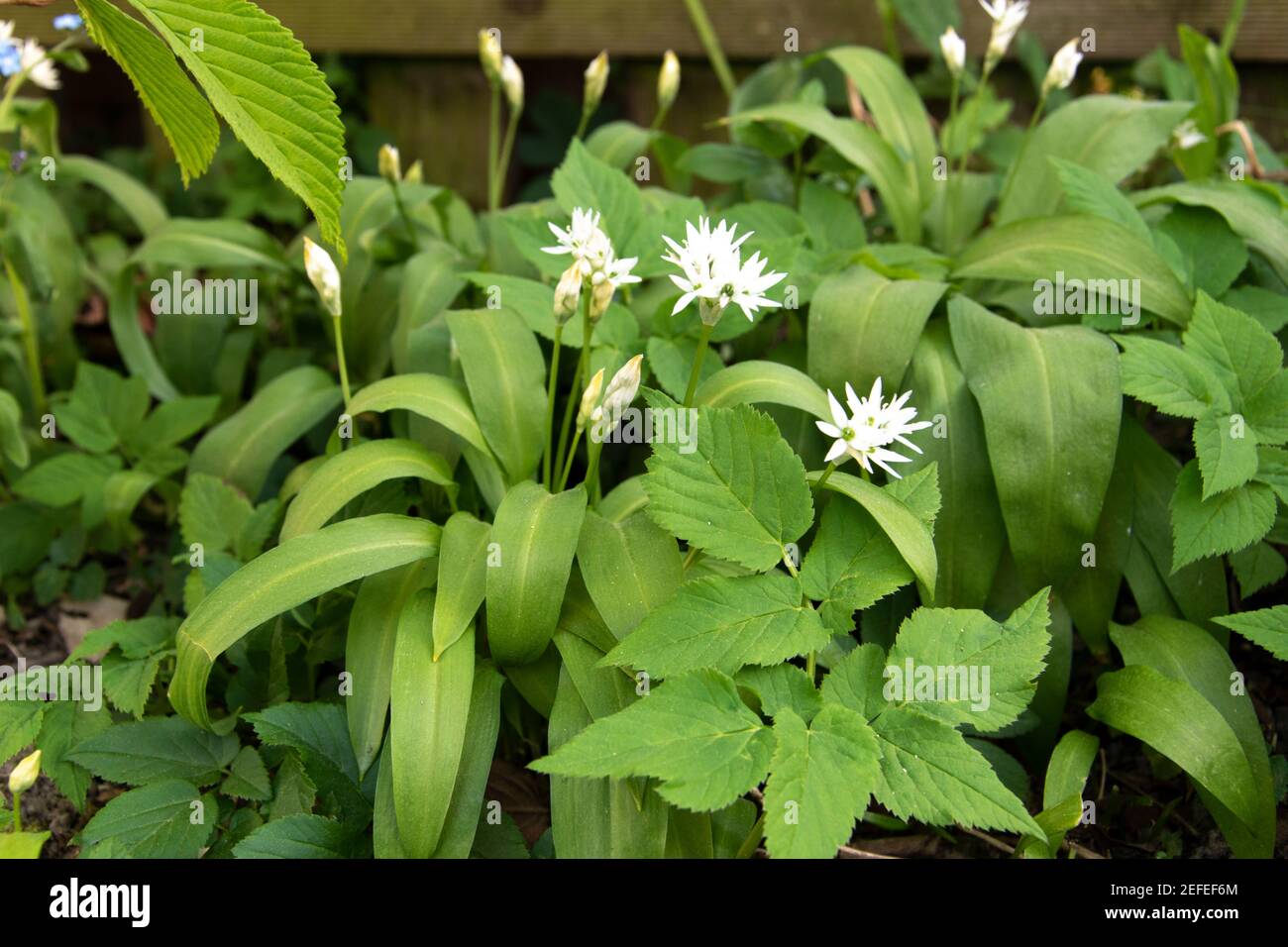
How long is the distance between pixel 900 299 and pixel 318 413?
4.08 ft

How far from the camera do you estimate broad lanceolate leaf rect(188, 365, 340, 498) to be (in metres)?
2.45

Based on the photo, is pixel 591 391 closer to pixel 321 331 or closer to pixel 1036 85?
pixel 321 331

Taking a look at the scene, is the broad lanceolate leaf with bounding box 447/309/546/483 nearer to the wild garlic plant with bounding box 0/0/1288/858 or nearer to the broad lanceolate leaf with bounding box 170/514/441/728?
the wild garlic plant with bounding box 0/0/1288/858

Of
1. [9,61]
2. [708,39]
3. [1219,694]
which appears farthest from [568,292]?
[708,39]

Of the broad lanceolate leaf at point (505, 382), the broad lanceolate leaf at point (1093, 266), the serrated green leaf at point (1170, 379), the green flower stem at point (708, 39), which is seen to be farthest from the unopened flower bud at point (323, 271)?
the green flower stem at point (708, 39)

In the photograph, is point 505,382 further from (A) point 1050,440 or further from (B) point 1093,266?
(B) point 1093,266

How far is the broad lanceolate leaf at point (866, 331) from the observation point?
2146 millimetres

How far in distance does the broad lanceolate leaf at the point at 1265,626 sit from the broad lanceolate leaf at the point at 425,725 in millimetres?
1160

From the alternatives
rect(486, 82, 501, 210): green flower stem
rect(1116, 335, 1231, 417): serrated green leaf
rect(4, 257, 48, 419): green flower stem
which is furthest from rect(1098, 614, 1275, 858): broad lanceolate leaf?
rect(4, 257, 48, 419): green flower stem

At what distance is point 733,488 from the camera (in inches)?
68.0

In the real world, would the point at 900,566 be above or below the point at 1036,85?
below

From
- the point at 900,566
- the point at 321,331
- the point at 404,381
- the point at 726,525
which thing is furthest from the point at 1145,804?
the point at 321,331

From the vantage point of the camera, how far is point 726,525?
5.59ft

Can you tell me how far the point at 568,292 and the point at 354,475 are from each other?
0.52m
